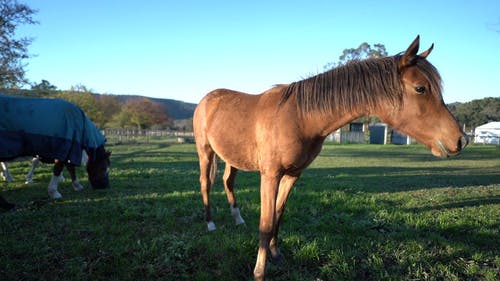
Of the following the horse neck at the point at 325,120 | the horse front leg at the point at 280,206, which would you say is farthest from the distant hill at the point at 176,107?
the horse neck at the point at 325,120

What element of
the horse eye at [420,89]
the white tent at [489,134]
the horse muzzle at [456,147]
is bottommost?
the white tent at [489,134]

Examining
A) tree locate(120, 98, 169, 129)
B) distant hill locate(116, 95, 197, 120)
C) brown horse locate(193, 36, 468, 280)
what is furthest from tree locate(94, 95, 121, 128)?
brown horse locate(193, 36, 468, 280)

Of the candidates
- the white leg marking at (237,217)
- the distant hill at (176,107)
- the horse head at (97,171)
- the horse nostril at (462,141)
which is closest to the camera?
the horse nostril at (462,141)

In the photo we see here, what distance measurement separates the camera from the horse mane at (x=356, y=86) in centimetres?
258

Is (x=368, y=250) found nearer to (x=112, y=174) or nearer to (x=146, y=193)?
(x=146, y=193)

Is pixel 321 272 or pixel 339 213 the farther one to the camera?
pixel 339 213

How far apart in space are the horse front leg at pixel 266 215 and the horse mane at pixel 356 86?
2.69 feet

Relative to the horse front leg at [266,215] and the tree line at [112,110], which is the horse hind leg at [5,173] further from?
the tree line at [112,110]

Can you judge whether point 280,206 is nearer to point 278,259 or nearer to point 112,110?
point 278,259

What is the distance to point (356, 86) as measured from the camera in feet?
9.12

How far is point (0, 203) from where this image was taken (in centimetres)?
507

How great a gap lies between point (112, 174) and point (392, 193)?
27.6 ft

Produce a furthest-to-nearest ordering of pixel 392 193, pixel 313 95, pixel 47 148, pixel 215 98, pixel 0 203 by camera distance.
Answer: pixel 392 193
pixel 47 148
pixel 0 203
pixel 215 98
pixel 313 95

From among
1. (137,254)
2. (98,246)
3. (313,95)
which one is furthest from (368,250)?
(98,246)
